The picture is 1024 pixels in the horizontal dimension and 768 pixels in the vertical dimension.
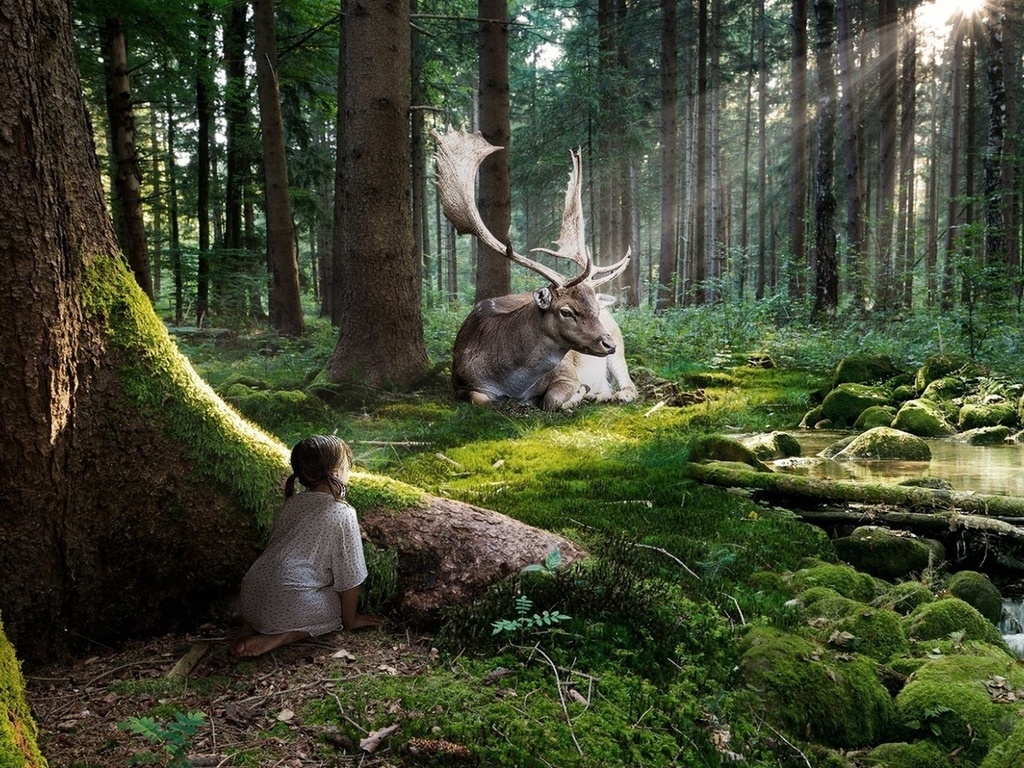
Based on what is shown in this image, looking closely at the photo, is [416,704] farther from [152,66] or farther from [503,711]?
[152,66]

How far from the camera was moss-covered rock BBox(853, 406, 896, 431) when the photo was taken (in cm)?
860

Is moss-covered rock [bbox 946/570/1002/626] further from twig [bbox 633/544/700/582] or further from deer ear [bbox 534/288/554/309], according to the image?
deer ear [bbox 534/288/554/309]

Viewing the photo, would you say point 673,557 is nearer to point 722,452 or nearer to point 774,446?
point 722,452

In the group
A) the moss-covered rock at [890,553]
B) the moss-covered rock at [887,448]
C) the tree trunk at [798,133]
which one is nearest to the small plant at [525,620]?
the moss-covered rock at [890,553]

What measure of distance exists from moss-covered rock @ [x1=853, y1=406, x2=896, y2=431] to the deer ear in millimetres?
3599

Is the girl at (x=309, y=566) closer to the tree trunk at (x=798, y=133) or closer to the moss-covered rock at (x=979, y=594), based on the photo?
the moss-covered rock at (x=979, y=594)

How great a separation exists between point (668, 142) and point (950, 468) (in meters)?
17.6

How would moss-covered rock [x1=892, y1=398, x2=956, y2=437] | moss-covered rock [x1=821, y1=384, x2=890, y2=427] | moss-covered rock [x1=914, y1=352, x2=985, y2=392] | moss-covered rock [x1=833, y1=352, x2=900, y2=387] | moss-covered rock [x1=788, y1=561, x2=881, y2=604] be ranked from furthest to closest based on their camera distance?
moss-covered rock [x1=833, y1=352, x2=900, y2=387], moss-covered rock [x1=914, y1=352, x2=985, y2=392], moss-covered rock [x1=821, y1=384, x2=890, y2=427], moss-covered rock [x1=892, y1=398, x2=956, y2=437], moss-covered rock [x1=788, y1=561, x2=881, y2=604]

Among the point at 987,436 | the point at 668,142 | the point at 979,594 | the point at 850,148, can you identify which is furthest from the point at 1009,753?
the point at 668,142

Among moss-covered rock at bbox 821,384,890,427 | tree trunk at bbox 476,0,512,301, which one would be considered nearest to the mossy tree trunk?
moss-covered rock at bbox 821,384,890,427

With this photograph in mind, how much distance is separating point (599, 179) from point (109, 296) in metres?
27.4

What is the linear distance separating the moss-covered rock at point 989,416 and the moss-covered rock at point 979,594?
16.1 feet

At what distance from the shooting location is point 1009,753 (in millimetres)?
2787

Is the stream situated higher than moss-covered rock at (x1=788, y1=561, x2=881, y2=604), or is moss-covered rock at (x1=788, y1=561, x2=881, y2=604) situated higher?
the stream
